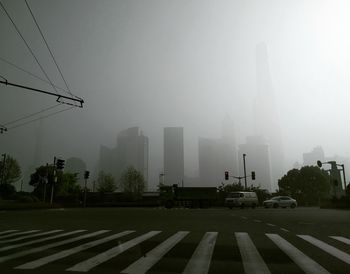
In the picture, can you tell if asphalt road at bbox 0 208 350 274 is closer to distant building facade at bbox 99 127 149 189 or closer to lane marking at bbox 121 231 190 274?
lane marking at bbox 121 231 190 274

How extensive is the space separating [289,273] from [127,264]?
296 cm

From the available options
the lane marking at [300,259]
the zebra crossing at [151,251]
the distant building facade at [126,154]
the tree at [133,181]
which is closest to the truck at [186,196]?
the distant building facade at [126,154]

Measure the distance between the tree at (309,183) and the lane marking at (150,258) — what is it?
76.0 meters

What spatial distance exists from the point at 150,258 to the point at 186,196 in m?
40.7

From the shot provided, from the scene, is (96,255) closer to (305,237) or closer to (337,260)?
(337,260)

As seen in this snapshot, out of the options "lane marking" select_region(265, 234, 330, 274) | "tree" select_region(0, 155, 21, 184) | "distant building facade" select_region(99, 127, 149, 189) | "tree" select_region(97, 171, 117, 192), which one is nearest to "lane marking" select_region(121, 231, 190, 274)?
"lane marking" select_region(265, 234, 330, 274)

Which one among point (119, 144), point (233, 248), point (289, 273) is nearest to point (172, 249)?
point (233, 248)

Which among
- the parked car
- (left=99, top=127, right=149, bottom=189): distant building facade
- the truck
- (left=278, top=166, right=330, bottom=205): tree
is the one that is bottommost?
the parked car

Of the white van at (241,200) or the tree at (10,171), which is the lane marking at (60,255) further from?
the tree at (10,171)

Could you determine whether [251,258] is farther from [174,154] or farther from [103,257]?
[174,154]

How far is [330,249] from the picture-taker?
8.59 meters

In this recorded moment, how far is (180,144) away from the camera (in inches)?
A: 3868

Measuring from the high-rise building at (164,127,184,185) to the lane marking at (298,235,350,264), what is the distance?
280ft

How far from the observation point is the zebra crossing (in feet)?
Result: 21.2
